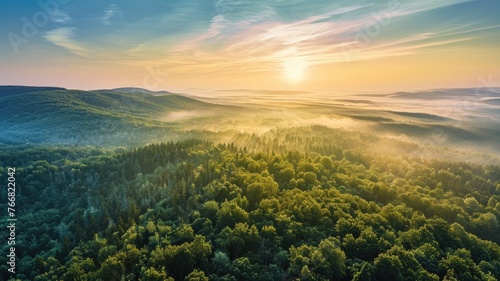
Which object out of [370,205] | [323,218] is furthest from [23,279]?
[370,205]

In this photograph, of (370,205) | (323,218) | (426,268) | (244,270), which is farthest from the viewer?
(370,205)

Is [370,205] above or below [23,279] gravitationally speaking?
above

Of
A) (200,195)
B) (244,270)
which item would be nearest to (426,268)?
(244,270)

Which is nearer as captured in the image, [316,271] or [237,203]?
[316,271]

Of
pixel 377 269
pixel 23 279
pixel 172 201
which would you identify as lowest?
pixel 23 279

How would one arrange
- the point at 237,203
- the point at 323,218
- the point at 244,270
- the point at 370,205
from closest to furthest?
1. the point at 244,270
2. the point at 323,218
3. the point at 237,203
4. the point at 370,205

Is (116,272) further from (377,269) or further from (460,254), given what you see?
(460,254)

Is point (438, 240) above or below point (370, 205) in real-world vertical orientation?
below

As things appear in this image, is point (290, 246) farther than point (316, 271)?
Yes

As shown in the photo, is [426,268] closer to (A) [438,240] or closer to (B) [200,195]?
(A) [438,240]
